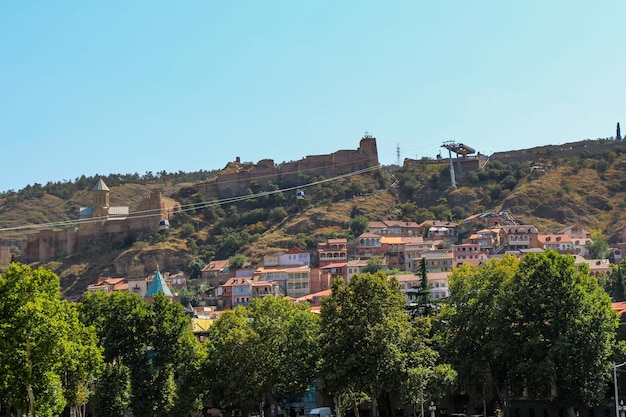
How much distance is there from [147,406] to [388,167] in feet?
361

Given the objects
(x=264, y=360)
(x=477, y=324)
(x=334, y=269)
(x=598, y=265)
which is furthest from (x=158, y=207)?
(x=477, y=324)

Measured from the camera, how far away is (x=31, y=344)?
42.6 metres

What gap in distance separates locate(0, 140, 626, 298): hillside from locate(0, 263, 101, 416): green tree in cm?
8574

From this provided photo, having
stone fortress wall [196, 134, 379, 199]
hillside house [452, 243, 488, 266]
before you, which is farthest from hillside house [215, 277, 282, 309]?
stone fortress wall [196, 134, 379, 199]

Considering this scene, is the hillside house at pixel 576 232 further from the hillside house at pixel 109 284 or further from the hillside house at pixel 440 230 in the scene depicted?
the hillside house at pixel 109 284

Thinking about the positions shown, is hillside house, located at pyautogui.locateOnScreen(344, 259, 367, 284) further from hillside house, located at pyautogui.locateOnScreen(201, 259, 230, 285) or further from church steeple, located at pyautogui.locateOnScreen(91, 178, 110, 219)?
church steeple, located at pyautogui.locateOnScreen(91, 178, 110, 219)

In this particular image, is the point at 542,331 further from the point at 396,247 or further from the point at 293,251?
the point at 293,251

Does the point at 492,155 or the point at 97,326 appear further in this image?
the point at 492,155

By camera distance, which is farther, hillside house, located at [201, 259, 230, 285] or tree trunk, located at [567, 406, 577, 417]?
hillside house, located at [201, 259, 230, 285]

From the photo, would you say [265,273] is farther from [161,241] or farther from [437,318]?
[437,318]

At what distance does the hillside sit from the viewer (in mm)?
133250

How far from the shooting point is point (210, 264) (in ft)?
428

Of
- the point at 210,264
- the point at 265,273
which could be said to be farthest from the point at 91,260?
the point at 265,273

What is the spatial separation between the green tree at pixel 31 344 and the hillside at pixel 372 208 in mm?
85743
